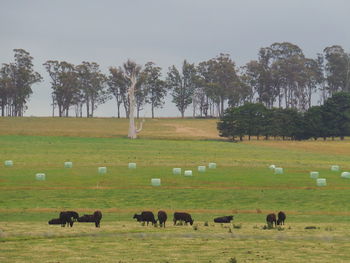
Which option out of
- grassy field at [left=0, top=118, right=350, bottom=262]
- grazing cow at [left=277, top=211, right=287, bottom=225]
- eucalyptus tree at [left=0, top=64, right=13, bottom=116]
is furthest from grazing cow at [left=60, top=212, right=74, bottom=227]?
eucalyptus tree at [left=0, top=64, right=13, bottom=116]

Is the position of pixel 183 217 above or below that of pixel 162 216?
below

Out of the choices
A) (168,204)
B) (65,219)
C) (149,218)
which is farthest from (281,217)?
(168,204)

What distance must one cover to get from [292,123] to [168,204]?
100960mm

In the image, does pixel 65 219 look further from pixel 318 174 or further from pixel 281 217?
pixel 318 174

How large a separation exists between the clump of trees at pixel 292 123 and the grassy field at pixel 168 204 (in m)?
47.8

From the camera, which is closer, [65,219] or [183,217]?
[65,219]

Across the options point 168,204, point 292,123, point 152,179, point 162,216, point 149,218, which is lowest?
point 168,204

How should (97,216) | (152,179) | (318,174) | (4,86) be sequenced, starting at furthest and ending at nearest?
1. (4,86)
2. (318,174)
3. (152,179)
4. (97,216)

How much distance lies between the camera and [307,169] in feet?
220

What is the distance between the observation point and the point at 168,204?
4150 cm

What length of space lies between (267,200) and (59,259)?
83.9 ft

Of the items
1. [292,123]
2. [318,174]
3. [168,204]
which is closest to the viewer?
[168,204]

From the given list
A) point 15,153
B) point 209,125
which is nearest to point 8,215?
point 15,153

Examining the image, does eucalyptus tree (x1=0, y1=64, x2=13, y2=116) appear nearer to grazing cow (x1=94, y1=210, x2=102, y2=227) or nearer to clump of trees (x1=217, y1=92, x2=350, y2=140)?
clump of trees (x1=217, y1=92, x2=350, y2=140)
